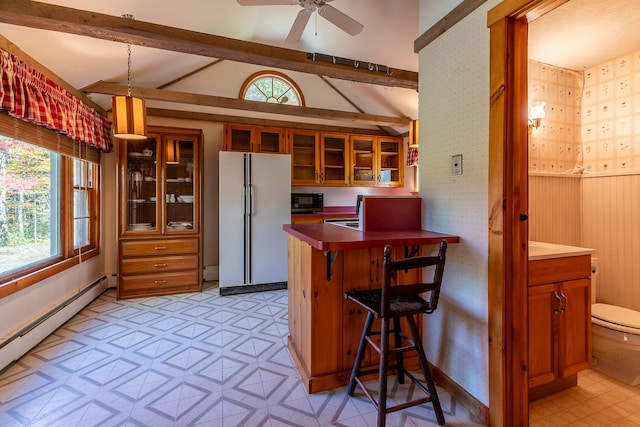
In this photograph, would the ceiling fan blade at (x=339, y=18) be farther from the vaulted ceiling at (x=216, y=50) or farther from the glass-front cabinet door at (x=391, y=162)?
the glass-front cabinet door at (x=391, y=162)

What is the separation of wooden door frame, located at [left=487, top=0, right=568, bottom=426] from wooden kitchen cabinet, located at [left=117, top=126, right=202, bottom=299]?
333cm

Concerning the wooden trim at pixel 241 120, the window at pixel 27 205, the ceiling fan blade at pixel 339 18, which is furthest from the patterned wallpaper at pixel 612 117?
the window at pixel 27 205

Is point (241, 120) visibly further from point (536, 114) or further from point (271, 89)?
point (536, 114)

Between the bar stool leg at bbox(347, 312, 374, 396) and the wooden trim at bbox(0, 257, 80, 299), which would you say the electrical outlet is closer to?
the bar stool leg at bbox(347, 312, 374, 396)

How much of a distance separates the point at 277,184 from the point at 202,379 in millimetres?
2445

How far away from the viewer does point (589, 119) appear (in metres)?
2.48

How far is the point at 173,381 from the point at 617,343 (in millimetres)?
2882

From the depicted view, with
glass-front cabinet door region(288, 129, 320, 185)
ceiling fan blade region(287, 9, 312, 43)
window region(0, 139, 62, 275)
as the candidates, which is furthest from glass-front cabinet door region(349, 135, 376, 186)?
window region(0, 139, 62, 275)

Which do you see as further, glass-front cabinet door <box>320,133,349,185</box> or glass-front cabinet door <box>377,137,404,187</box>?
glass-front cabinet door <box>377,137,404,187</box>

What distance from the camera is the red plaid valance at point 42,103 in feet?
6.39

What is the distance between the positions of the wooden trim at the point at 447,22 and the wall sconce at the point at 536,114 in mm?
1024

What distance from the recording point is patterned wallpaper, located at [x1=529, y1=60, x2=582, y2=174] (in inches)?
92.7

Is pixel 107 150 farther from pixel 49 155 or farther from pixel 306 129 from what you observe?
pixel 306 129

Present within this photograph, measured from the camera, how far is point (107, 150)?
364 centimetres
